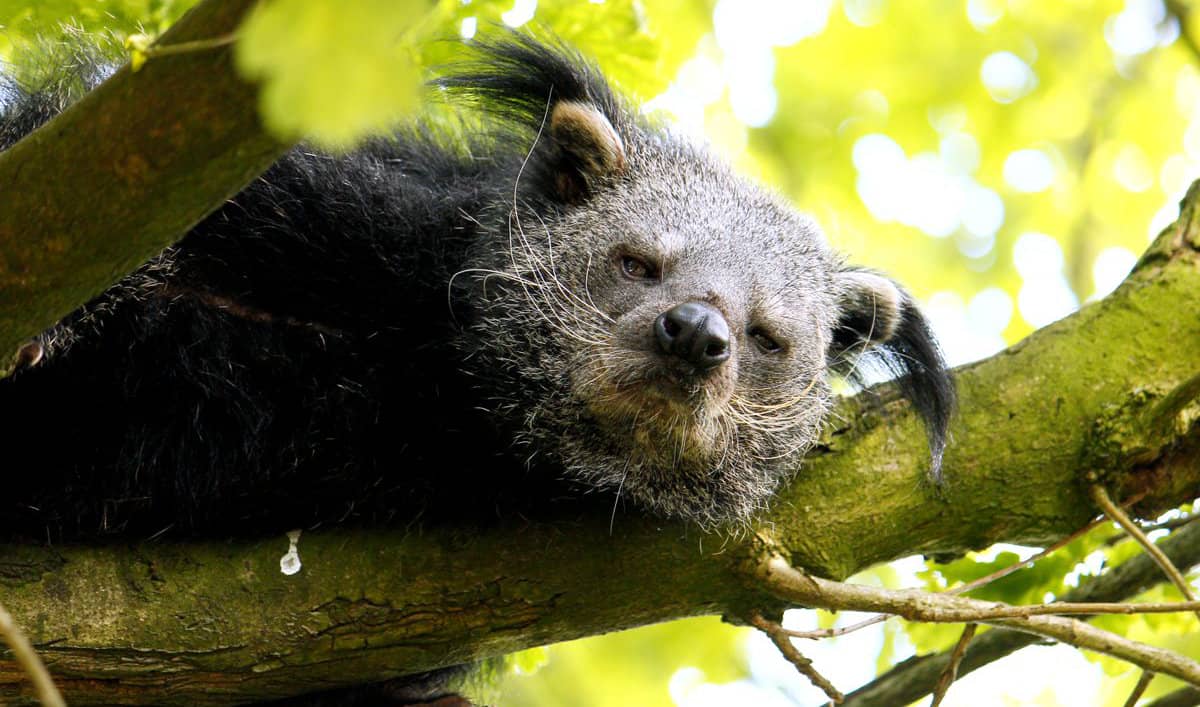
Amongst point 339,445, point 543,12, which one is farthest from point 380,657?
point 543,12

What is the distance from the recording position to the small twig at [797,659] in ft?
14.3

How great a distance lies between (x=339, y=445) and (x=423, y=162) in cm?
149

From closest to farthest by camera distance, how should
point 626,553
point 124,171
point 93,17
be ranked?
point 124,171 → point 626,553 → point 93,17

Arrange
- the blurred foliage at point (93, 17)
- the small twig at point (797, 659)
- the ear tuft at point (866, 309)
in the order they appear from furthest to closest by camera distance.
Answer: the ear tuft at point (866, 309)
the blurred foliage at point (93, 17)
the small twig at point (797, 659)

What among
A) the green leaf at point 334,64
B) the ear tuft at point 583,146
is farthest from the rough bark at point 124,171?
the ear tuft at point 583,146

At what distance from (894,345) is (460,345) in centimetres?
210

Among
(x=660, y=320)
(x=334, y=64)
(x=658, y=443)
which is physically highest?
(x=660, y=320)

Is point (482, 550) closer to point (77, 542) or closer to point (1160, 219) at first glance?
point (77, 542)

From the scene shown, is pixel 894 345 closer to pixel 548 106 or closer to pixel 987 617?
pixel 987 617

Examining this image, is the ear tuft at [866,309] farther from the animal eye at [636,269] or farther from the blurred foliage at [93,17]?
the blurred foliage at [93,17]

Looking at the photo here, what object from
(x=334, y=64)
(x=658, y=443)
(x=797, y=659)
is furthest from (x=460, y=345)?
(x=334, y=64)

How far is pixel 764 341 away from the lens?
513 cm

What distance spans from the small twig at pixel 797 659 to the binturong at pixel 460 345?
18.1 inches

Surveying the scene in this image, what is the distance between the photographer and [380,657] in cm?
444
